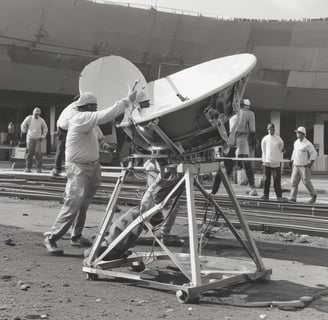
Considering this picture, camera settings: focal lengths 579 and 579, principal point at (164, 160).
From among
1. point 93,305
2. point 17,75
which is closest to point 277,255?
point 93,305

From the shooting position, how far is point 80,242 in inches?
304

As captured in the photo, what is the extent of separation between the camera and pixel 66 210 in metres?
7.06

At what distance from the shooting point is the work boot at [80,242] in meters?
7.69

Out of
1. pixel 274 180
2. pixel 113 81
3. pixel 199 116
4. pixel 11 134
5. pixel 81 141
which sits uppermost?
pixel 11 134

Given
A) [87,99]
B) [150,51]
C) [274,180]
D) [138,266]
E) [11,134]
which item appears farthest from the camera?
[150,51]

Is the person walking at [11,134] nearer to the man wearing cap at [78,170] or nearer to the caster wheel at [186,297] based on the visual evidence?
the man wearing cap at [78,170]

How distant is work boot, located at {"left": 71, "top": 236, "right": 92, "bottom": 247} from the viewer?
7688mm

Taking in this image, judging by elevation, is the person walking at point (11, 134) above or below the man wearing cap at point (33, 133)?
above

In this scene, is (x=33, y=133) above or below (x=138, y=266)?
above

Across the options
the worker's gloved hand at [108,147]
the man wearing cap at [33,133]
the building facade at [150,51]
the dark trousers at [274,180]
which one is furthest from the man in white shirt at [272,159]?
the building facade at [150,51]

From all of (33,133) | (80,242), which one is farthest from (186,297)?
(33,133)

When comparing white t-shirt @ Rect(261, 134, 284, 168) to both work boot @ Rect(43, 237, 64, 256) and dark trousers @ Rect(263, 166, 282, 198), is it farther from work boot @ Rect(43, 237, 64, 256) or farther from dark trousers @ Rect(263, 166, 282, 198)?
work boot @ Rect(43, 237, 64, 256)

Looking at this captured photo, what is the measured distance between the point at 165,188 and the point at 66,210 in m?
1.79

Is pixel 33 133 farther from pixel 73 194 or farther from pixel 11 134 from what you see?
pixel 11 134
